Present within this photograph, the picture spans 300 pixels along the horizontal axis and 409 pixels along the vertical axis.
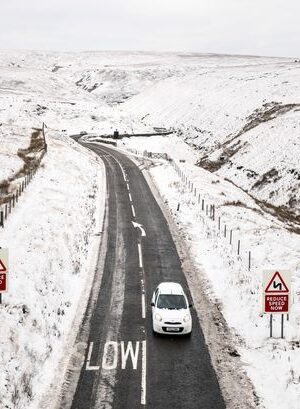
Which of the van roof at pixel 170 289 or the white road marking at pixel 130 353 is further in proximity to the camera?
the van roof at pixel 170 289

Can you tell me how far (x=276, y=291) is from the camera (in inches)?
686

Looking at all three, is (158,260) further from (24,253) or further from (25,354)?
Result: (25,354)

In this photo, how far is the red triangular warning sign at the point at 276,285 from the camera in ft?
56.9

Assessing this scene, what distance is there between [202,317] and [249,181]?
120 ft

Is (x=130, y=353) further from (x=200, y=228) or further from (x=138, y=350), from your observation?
(x=200, y=228)

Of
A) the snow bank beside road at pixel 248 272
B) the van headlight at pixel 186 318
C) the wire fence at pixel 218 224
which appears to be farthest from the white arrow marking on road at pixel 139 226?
the van headlight at pixel 186 318

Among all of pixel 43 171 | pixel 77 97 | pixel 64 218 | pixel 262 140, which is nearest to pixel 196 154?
pixel 262 140

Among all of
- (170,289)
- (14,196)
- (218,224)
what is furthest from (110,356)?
(14,196)

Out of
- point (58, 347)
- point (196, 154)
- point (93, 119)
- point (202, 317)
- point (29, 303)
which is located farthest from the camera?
Answer: point (93, 119)

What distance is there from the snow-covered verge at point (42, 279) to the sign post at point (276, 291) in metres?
7.21

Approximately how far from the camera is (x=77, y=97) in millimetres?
166250

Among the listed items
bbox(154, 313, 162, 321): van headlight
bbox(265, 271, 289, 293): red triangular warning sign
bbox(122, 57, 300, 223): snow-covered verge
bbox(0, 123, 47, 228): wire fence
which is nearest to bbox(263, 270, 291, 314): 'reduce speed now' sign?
bbox(265, 271, 289, 293): red triangular warning sign

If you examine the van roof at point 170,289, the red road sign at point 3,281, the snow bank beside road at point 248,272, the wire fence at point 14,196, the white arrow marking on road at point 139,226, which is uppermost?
the red road sign at point 3,281

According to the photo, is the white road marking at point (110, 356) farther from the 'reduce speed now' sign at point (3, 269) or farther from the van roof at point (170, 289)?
the 'reduce speed now' sign at point (3, 269)
